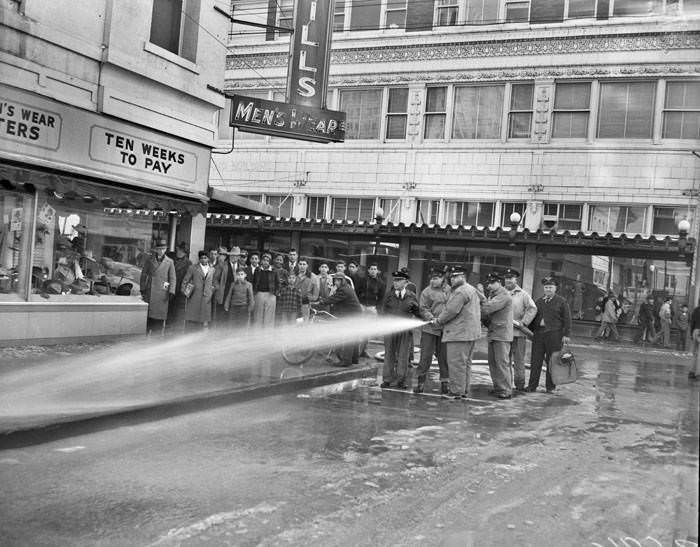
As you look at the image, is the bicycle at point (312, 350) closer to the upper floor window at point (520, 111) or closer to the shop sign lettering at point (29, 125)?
the shop sign lettering at point (29, 125)

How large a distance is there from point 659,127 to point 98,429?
2151 centimetres

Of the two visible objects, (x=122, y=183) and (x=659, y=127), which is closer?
(x=122, y=183)

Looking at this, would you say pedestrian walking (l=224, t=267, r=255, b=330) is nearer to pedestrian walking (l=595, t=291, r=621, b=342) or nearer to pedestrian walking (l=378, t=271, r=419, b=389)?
pedestrian walking (l=378, t=271, r=419, b=389)

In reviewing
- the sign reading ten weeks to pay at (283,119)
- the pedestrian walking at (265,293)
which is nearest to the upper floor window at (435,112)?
the sign reading ten weeks to pay at (283,119)

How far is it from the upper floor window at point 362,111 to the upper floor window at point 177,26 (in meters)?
13.5

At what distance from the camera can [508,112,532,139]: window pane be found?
83.8ft

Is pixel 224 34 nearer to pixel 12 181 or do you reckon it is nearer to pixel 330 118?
pixel 330 118

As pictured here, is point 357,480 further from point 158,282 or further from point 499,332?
point 158,282

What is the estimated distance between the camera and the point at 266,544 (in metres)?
4.43

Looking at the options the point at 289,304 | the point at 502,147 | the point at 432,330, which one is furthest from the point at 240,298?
the point at 502,147

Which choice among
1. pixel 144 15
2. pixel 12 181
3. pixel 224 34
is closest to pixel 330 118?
pixel 224 34

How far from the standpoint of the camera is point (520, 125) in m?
25.6

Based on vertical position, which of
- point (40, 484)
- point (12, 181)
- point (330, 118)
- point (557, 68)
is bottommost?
point (40, 484)

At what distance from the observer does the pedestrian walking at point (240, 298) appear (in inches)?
578
